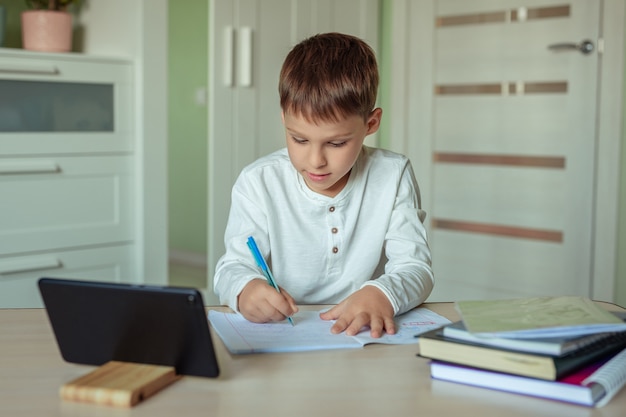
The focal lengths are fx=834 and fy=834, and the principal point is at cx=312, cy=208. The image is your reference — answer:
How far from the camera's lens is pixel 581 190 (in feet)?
10.3

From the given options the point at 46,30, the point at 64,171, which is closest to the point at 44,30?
the point at 46,30

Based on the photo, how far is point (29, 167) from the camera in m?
2.70

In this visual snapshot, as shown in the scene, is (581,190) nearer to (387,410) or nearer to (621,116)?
→ (621,116)

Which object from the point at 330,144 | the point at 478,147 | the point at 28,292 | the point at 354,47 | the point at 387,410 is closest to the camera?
the point at 387,410

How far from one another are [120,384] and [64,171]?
82.8 inches

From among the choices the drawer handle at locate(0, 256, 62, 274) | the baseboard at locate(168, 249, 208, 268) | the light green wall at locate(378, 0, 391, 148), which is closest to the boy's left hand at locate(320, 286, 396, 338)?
the drawer handle at locate(0, 256, 62, 274)

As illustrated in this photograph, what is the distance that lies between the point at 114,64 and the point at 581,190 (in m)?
1.78

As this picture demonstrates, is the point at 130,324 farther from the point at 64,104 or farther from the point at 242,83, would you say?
the point at 242,83

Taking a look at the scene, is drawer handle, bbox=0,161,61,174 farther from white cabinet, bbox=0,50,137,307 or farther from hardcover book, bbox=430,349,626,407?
hardcover book, bbox=430,349,626,407

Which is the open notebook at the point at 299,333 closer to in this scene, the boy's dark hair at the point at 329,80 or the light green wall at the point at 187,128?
the boy's dark hair at the point at 329,80

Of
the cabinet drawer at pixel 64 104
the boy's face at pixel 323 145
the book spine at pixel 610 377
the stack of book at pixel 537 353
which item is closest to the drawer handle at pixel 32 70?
the cabinet drawer at pixel 64 104

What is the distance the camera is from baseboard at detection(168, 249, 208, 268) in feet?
14.3

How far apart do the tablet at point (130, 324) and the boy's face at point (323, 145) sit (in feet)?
1.73

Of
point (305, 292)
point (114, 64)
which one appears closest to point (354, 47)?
point (305, 292)
